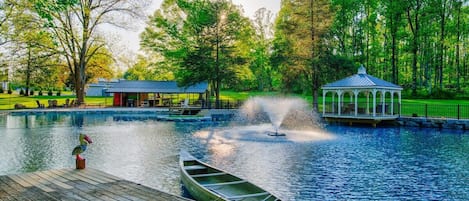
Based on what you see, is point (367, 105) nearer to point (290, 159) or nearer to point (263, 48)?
point (290, 159)

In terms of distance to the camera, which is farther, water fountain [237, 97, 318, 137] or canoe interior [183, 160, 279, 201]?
water fountain [237, 97, 318, 137]

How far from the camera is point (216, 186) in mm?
7605

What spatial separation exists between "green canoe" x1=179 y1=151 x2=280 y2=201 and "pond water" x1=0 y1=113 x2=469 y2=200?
1.93ft

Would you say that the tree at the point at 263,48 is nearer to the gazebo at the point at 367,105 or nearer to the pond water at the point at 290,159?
the gazebo at the point at 367,105

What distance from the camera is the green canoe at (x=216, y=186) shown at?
656cm

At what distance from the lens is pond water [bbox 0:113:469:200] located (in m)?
9.02

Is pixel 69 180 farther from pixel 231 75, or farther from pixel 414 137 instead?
pixel 231 75

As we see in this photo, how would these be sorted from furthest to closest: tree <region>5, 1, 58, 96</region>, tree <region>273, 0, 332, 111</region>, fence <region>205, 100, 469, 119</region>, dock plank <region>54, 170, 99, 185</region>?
tree <region>273, 0, 332, 111</region> → tree <region>5, 1, 58, 96</region> → fence <region>205, 100, 469, 119</region> → dock plank <region>54, 170, 99, 185</region>

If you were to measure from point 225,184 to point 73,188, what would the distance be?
9.75 ft

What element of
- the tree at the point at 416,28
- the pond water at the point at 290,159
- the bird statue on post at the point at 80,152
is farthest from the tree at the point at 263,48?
the bird statue on post at the point at 80,152

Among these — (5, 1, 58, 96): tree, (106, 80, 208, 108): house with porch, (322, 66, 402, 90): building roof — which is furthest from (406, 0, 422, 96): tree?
(5, 1, 58, 96): tree

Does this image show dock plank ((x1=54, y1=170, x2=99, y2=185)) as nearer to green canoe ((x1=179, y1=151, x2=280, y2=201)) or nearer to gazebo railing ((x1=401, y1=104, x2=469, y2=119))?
green canoe ((x1=179, y1=151, x2=280, y2=201))

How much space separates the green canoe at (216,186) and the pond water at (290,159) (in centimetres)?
59

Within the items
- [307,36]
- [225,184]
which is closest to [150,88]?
[307,36]
